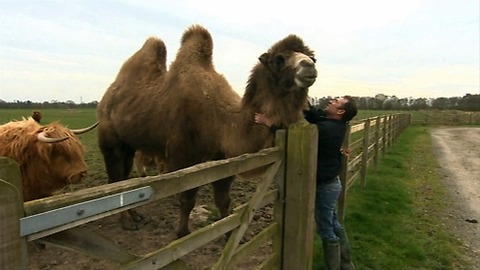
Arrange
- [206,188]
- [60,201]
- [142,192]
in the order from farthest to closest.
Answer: [206,188] → [142,192] → [60,201]

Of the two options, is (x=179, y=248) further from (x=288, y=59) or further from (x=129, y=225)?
(x=129, y=225)

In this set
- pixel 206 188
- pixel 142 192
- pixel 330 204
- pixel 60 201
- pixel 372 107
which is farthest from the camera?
pixel 372 107

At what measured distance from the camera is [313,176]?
3.22 meters

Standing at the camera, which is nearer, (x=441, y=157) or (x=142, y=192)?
(x=142, y=192)

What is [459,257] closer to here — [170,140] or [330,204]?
[330,204]

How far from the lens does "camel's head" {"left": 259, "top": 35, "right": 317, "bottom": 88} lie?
14.0 feet

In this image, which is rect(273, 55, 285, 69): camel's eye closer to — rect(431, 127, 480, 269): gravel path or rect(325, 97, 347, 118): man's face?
rect(325, 97, 347, 118): man's face

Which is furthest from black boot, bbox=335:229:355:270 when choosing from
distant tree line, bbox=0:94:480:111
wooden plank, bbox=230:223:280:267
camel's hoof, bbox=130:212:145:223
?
distant tree line, bbox=0:94:480:111

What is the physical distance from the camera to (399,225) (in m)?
6.58

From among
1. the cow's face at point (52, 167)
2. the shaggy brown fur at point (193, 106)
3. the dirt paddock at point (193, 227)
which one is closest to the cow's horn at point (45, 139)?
the cow's face at point (52, 167)

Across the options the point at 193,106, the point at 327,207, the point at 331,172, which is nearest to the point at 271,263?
the point at 327,207

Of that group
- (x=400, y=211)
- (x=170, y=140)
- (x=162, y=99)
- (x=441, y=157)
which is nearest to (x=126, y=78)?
(x=162, y=99)

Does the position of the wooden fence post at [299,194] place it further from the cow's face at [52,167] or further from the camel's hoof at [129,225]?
the camel's hoof at [129,225]

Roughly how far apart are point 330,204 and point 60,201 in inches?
113
